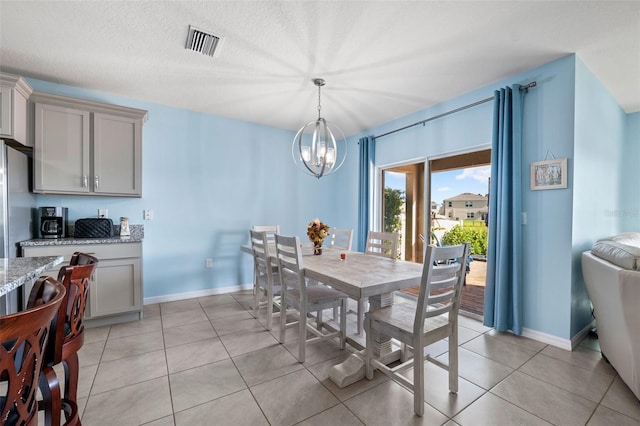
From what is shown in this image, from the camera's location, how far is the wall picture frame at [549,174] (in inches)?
99.8

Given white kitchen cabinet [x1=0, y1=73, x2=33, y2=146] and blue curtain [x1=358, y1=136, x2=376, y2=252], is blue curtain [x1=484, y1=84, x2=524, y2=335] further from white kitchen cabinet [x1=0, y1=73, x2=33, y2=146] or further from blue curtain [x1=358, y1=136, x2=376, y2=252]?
white kitchen cabinet [x1=0, y1=73, x2=33, y2=146]

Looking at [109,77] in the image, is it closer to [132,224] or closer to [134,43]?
[134,43]

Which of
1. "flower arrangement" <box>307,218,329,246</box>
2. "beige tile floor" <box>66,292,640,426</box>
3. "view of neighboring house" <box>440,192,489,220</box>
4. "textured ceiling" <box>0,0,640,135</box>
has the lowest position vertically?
"beige tile floor" <box>66,292,640,426</box>

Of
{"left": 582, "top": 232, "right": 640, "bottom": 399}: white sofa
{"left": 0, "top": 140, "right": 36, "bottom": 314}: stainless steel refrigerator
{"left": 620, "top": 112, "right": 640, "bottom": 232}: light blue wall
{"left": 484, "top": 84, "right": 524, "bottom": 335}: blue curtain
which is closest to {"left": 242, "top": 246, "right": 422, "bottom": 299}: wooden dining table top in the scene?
{"left": 484, "top": 84, "right": 524, "bottom": 335}: blue curtain

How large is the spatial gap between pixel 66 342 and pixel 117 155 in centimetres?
253

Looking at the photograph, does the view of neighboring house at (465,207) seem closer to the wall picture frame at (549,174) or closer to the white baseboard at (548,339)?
the wall picture frame at (549,174)

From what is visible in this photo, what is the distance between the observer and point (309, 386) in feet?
6.42

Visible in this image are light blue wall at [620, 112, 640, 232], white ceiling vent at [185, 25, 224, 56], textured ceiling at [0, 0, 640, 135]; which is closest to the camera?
textured ceiling at [0, 0, 640, 135]

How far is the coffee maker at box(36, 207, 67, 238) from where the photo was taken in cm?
289

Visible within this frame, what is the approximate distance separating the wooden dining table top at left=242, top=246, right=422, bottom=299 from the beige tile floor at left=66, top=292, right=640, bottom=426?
0.71 meters

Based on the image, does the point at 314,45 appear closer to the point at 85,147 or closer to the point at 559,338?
the point at 85,147

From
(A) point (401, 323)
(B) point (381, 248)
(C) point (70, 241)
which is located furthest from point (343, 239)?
(C) point (70, 241)

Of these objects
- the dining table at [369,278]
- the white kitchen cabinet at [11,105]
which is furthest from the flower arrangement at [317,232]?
the white kitchen cabinet at [11,105]

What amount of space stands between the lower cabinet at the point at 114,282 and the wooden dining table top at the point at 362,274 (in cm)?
161
